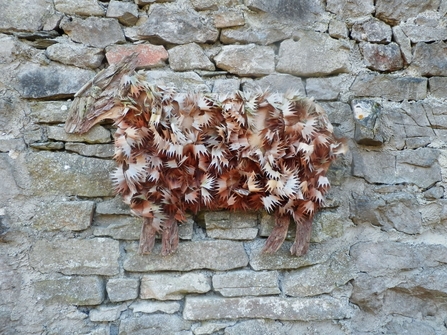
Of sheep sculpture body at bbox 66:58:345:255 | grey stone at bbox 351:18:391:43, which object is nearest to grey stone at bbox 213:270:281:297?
sheep sculpture body at bbox 66:58:345:255

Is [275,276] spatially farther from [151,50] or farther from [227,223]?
[151,50]

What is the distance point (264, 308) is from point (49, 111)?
117 centimetres

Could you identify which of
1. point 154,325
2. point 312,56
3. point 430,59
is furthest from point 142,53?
point 430,59

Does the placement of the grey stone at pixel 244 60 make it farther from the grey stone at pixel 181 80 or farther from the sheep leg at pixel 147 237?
the sheep leg at pixel 147 237

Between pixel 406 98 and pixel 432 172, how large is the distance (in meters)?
0.34

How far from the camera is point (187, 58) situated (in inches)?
60.0

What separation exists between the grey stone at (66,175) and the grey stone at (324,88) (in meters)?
0.91

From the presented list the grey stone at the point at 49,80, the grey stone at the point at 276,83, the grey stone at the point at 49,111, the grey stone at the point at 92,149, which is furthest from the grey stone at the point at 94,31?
the grey stone at the point at 276,83

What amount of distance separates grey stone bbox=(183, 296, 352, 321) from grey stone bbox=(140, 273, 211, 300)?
0.14ft

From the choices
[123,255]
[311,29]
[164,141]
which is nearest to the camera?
[164,141]

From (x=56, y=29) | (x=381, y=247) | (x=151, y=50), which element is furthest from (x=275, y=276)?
(x=56, y=29)

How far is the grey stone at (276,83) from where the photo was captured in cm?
154

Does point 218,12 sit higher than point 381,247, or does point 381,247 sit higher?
point 218,12

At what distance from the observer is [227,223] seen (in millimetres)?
1470
